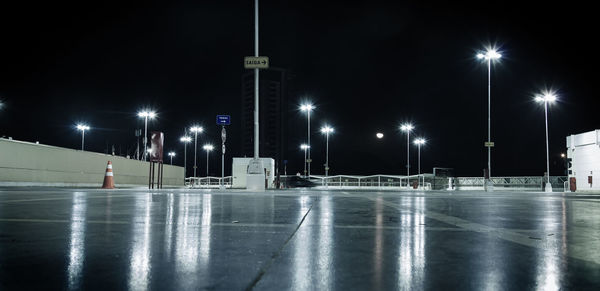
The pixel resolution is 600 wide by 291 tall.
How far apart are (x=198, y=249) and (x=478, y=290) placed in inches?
93.4

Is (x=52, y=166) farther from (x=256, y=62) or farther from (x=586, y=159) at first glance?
(x=586, y=159)

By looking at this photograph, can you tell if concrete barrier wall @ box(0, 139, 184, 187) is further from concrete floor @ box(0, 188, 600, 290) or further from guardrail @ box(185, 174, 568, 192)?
concrete floor @ box(0, 188, 600, 290)

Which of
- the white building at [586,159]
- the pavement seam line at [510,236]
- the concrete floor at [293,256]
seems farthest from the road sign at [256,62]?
the white building at [586,159]

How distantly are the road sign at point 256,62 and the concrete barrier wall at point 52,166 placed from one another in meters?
15.9

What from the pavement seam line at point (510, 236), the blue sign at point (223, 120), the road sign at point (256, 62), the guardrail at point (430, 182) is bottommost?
the guardrail at point (430, 182)

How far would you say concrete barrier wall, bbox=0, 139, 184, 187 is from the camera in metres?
24.7

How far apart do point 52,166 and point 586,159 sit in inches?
1999

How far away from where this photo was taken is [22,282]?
2.61m

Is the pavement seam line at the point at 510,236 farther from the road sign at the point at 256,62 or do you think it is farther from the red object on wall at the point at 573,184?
the red object on wall at the point at 573,184

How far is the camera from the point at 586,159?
44.7 m

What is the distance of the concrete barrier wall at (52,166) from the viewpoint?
2469cm

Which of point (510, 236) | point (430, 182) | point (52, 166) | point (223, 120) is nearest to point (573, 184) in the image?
point (430, 182)

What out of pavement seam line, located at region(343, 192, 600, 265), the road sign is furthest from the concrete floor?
the road sign

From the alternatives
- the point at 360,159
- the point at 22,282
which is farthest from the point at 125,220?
the point at 360,159
